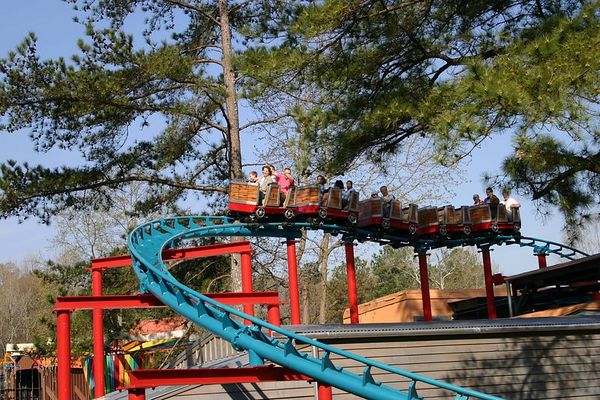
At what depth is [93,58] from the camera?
17.1m

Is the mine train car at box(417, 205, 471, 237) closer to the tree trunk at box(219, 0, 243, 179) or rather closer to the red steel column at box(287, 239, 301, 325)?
the red steel column at box(287, 239, 301, 325)

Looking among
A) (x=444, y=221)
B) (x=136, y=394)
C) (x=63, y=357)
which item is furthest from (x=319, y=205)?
(x=136, y=394)

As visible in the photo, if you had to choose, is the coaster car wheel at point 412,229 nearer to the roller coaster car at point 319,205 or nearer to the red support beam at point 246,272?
the roller coaster car at point 319,205

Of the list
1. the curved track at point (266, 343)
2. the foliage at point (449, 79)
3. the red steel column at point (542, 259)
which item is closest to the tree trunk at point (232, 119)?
the foliage at point (449, 79)

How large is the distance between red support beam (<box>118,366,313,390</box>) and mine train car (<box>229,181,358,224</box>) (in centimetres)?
556

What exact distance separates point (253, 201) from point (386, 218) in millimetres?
2838

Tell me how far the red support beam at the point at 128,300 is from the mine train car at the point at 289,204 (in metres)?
3.85

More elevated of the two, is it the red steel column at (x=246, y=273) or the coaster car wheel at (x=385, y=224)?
the coaster car wheel at (x=385, y=224)

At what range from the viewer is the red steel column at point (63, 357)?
34.1 feet

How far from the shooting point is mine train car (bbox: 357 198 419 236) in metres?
15.8

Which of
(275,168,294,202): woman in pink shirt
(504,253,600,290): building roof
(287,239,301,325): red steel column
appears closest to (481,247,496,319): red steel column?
(504,253,600,290): building roof

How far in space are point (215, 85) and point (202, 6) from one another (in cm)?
366

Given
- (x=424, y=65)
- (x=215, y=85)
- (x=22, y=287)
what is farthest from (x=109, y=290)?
(x=22, y=287)

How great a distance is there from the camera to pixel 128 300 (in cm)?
1084
